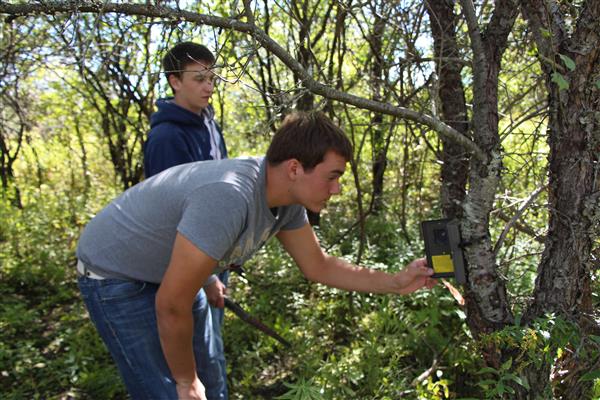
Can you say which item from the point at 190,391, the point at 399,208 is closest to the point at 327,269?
the point at 190,391

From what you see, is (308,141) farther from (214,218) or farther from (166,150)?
(166,150)

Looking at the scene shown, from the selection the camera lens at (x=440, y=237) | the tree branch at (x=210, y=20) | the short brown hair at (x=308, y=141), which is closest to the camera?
the tree branch at (x=210, y=20)

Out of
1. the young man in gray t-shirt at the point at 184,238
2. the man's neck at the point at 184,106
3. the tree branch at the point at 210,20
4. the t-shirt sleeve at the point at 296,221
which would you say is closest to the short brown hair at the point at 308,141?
the young man in gray t-shirt at the point at 184,238

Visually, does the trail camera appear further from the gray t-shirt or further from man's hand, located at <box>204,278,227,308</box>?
man's hand, located at <box>204,278,227,308</box>

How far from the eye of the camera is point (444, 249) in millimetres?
1842

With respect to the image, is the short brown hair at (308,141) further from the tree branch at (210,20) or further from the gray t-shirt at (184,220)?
the tree branch at (210,20)

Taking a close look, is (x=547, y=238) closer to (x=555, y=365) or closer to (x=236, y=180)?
(x=555, y=365)

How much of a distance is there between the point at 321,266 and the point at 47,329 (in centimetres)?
270

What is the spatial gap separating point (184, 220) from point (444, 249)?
0.92 meters

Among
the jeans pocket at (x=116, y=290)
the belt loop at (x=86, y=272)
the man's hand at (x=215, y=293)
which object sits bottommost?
the man's hand at (x=215, y=293)

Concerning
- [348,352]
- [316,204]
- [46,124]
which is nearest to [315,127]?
[316,204]

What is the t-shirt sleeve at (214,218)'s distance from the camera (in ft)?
5.04

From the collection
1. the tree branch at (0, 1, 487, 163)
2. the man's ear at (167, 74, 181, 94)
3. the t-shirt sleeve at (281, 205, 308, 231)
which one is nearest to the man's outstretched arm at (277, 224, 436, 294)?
the t-shirt sleeve at (281, 205, 308, 231)

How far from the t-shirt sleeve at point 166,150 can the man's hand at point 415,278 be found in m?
1.15
